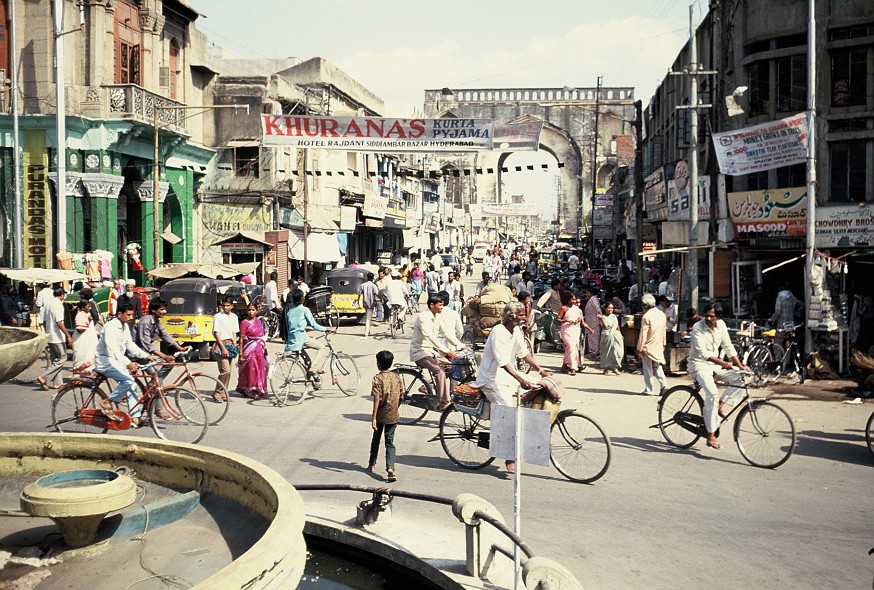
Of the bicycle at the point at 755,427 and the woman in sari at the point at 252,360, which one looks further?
the woman in sari at the point at 252,360

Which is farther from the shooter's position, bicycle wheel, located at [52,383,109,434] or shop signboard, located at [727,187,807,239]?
shop signboard, located at [727,187,807,239]

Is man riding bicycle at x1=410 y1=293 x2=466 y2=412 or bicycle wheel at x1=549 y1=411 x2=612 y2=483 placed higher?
man riding bicycle at x1=410 y1=293 x2=466 y2=412

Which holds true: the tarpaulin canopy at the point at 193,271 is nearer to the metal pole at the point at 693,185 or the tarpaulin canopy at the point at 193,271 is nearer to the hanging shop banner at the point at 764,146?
the metal pole at the point at 693,185

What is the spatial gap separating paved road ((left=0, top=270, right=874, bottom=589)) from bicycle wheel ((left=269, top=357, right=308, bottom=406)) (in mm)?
365

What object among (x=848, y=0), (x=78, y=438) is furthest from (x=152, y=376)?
(x=848, y=0)

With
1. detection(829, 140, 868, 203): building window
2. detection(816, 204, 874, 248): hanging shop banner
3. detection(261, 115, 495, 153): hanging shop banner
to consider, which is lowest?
detection(816, 204, 874, 248): hanging shop banner

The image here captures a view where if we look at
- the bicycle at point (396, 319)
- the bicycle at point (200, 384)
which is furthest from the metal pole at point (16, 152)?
the bicycle at point (200, 384)

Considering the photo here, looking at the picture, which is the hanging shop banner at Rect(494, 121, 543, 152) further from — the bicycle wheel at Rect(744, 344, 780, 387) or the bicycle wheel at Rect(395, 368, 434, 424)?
the bicycle wheel at Rect(395, 368, 434, 424)

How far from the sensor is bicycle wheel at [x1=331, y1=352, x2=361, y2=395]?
45.0ft

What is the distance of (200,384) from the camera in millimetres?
13844

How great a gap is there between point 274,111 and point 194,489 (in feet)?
95.4

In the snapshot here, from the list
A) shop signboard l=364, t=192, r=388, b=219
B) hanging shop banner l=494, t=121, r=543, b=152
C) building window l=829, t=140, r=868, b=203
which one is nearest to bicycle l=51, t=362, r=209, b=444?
hanging shop banner l=494, t=121, r=543, b=152

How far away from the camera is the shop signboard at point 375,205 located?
1641 inches

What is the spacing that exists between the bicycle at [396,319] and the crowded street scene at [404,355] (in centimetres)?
23
